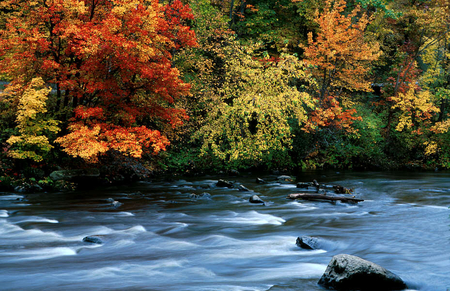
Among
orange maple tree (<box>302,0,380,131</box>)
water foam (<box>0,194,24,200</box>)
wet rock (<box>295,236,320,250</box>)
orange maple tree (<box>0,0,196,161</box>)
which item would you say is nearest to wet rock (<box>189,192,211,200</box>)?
orange maple tree (<box>0,0,196,161</box>)

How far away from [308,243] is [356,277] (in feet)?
7.06

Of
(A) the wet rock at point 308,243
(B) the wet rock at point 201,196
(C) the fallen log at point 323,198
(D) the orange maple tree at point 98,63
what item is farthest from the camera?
(B) the wet rock at point 201,196

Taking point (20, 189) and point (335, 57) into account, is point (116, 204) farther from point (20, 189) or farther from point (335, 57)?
point (335, 57)

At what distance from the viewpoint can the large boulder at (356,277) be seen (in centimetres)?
463

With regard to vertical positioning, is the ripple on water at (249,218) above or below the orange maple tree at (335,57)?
below

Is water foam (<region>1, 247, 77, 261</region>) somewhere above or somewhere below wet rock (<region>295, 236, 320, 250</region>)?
above

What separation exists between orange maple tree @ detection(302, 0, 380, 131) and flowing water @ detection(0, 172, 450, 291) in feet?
28.3

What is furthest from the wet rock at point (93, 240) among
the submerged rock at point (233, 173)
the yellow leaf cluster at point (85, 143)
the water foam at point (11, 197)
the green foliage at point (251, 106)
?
the submerged rock at point (233, 173)

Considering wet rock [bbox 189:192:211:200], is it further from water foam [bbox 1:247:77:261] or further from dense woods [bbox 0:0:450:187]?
water foam [bbox 1:247:77:261]

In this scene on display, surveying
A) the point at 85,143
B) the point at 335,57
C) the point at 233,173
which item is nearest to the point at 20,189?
the point at 85,143

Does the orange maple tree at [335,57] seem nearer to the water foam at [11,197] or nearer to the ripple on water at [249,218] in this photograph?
the ripple on water at [249,218]

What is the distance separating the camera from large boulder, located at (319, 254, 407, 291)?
4629 millimetres

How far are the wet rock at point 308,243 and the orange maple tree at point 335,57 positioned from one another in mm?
12910

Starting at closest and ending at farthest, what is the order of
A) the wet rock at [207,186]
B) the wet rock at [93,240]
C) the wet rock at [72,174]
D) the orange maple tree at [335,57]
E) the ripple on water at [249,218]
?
the wet rock at [93,240] → the ripple on water at [249,218] → the wet rock at [72,174] → the wet rock at [207,186] → the orange maple tree at [335,57]
